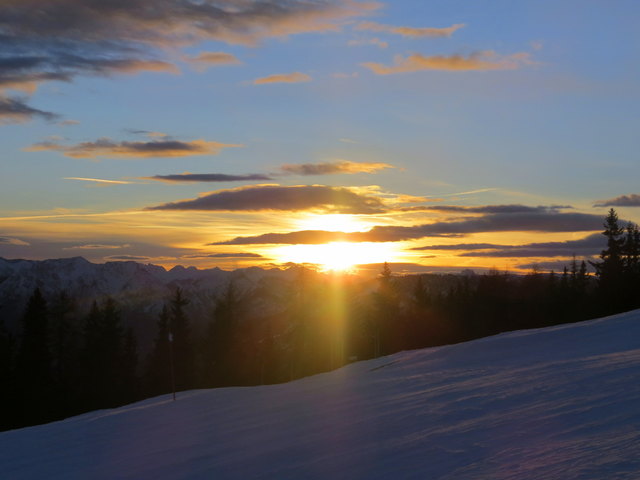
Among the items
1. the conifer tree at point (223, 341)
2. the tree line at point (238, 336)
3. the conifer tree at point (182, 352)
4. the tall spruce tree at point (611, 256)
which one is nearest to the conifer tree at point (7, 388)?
the tree line at point (238, 336)

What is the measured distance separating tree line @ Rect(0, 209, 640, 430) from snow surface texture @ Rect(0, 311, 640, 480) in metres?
31.3

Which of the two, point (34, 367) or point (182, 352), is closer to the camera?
point (34, 367)

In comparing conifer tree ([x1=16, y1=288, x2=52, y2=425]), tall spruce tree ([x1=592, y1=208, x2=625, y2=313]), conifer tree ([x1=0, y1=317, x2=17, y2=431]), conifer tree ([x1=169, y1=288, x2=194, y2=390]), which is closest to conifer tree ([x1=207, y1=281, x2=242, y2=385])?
conifer tree ([x1=169, y1=288, x2=194, y2=390])

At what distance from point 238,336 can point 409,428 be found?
182ft

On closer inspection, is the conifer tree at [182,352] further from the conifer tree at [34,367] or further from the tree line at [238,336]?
the conifer tree at [34,367]

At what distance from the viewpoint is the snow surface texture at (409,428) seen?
28.3 ft

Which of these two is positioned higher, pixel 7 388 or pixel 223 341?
pixel 223 341

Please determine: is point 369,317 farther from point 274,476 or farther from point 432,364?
point 274,476

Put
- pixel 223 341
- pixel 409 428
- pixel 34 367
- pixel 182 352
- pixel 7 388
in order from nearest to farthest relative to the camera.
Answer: pixel 409 428, pixel 7 388, pixel 34 367, pixel 182 352, pixel 223 341

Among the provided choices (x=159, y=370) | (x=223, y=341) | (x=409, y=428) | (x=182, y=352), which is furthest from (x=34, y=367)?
(x=409, y=428)

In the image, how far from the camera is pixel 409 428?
1150 centimetres

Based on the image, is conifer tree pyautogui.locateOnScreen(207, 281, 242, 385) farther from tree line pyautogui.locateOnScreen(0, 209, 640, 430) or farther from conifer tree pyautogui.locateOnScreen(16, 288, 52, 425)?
conifer tree pyautogui.locateOnScreen(16, 288, 52, 425)

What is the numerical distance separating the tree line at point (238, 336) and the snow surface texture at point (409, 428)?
103ft

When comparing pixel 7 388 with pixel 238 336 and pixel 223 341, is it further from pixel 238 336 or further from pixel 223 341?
pixel 238 336
